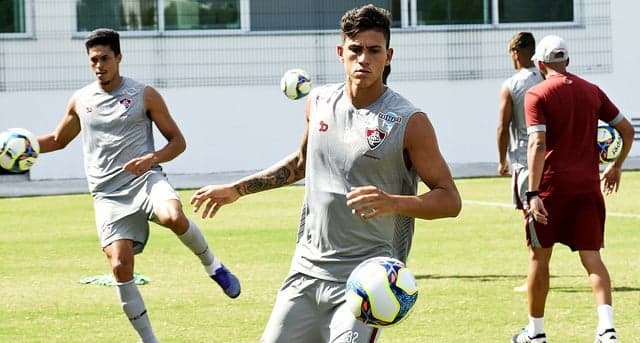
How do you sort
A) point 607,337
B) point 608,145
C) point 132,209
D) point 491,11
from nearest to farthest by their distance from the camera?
point 607,337 < point 132,209 < point 608,145 < point 491,11

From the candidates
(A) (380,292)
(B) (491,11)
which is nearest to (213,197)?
(A) (380,292)

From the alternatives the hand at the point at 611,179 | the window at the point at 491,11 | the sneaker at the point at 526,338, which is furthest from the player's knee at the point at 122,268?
the window at the point at 491,11

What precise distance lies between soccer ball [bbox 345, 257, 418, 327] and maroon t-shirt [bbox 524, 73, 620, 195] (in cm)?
365

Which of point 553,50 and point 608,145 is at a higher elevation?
point 553,50

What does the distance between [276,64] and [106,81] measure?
17522 millimetres

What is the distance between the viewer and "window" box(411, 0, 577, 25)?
96.0ft

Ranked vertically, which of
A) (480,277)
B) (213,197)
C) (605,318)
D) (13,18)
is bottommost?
(480,277)

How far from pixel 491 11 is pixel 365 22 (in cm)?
2368

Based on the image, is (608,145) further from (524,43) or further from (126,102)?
(126,102)

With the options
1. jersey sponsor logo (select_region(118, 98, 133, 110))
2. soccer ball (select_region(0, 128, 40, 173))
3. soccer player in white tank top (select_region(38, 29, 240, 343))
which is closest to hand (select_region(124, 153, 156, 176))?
soccer player in white tank top (select_region(38, 29, 240, 343))

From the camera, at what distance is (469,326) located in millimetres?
10414

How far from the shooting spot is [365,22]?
20.4ft

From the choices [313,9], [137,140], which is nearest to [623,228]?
[137,140]

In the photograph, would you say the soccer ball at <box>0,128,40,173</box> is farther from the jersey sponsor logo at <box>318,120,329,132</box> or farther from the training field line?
the training field line
